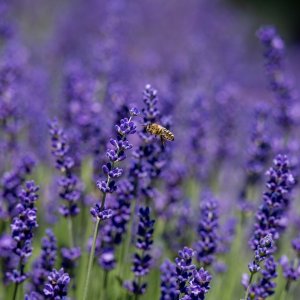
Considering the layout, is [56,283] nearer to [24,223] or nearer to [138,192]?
[24,223]

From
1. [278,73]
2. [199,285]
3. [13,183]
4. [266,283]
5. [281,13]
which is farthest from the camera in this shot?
[281,13]

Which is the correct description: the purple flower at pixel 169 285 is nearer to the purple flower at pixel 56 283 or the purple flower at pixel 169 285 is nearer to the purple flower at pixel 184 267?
the purple flower at pixel 184 267

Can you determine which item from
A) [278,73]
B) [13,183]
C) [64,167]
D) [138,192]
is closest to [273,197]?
[138,192]

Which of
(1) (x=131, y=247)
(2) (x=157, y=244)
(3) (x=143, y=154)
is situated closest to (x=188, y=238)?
(2) (x=157, y=244)

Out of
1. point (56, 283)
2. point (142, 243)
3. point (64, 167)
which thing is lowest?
point (56, 283)

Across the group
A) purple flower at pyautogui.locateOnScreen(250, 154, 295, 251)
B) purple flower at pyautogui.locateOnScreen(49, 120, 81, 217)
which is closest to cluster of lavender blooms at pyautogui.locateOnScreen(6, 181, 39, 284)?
purple flower at pyautogui.locateOnScreen(49, 120, 81, 217)

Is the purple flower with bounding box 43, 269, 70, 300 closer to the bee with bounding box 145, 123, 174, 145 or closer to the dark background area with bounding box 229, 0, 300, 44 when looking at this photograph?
the bee with bounding box 145, 123, 174, 145

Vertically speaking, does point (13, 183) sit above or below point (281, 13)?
below

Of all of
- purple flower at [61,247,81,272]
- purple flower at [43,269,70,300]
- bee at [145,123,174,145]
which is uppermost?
bee at [145,123,174,145]

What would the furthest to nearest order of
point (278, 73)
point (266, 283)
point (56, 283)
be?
point (278, 73) → point (266, 283) → point (56, 283)
